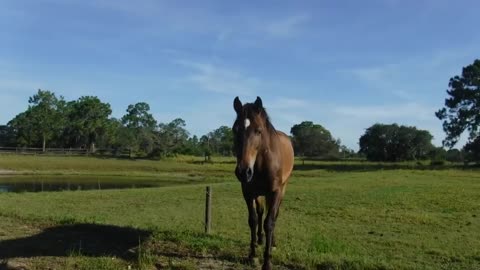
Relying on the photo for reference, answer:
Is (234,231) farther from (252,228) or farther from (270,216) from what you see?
(270,216)

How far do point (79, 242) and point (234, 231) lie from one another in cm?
542

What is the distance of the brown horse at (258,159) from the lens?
7.21 metres

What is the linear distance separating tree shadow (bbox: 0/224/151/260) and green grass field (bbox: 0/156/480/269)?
0.8 inches

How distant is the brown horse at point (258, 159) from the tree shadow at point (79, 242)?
7.35 feet

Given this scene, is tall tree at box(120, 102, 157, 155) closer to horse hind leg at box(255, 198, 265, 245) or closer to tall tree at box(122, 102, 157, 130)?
tall tree at box(122, 102, 157, 130)

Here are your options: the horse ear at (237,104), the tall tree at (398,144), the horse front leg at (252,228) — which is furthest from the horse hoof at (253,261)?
the tall tree at (398,144)

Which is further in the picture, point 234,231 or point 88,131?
point 88,131

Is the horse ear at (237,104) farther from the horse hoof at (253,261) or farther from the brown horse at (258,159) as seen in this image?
the horse hoof at (253,261)

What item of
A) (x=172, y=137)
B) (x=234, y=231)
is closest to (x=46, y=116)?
(x=172, y=137)

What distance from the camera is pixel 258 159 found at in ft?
26.6

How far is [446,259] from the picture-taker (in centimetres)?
1046

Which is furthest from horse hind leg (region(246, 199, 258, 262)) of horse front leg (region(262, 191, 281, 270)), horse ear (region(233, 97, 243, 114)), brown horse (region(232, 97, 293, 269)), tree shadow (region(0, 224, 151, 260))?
tree shadow (region(0, 224, 151, 260))

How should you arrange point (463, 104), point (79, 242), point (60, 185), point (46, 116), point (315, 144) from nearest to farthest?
point (79, 242)
point (60, 185)
point (463, 104)
point (46, 116)
point (315, 144)

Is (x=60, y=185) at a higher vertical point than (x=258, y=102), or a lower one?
lower
